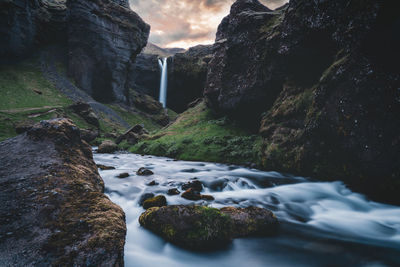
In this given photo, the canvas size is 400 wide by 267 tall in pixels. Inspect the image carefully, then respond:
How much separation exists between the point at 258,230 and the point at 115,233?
11.3 ft

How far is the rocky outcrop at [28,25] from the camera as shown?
4709cm

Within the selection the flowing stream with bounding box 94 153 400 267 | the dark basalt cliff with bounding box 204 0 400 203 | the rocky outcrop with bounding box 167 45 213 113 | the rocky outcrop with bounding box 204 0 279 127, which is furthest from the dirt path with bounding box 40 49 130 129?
the flowing stream with bounding box 94 153 400 267

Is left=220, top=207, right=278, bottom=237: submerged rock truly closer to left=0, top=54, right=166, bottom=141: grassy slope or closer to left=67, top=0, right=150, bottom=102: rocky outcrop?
left=0, top=54, right=166, bottom=141: grassy slope

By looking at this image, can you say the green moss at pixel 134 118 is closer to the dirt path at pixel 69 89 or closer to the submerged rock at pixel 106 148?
the dirt path at pixel 69 89

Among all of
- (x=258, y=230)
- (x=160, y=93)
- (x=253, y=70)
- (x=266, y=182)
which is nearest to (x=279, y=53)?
(x=253, y=70)

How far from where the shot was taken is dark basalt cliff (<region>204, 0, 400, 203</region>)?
7141 millimetres

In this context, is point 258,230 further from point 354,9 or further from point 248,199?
point 354,9

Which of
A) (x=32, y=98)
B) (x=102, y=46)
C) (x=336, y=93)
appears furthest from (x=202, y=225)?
(x=102, y=46)

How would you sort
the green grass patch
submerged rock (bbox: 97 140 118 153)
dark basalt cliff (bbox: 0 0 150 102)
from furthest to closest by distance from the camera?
dark basalt cliff (bbox: 0 0 150 102) → the green grass patch → submerged rock (bbox: 97 140 118 153)

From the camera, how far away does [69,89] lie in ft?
174

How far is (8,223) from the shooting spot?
3145 mm

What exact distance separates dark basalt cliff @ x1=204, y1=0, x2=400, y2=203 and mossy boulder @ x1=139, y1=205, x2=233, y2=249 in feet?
21.2

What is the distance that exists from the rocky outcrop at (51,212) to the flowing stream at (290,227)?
134 cm

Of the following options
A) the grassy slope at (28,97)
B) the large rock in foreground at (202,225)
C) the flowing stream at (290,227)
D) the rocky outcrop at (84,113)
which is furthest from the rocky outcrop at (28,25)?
the large rock in foreground at (202,225)
